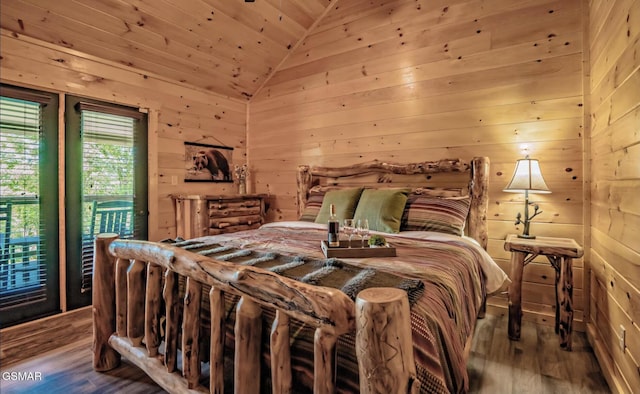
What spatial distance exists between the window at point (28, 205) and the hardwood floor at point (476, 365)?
9.4 inches

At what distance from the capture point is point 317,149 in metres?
3.66

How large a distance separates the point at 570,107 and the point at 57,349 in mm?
3949

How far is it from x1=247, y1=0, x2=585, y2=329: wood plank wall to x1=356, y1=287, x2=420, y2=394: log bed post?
2293 millimetres

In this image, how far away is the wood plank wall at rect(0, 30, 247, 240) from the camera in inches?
95.8

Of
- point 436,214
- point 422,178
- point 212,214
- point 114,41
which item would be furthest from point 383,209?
point 114,41

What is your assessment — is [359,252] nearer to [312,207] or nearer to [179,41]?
[312,207]

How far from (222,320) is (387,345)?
2.31ft

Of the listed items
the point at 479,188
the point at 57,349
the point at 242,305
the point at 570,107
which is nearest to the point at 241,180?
the point at 57,349

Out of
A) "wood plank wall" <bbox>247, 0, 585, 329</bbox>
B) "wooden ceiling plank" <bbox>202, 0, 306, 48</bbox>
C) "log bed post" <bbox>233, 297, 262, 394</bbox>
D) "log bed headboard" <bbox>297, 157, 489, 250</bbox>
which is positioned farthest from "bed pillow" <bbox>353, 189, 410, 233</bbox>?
"wooden ceiling plank" <bbox>202, 0, 306, 48</bbox>

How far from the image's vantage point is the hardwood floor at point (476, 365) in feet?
5.50

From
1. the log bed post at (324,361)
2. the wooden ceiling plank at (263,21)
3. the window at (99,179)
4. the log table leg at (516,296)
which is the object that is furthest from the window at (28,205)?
the log table leg at (516,296)

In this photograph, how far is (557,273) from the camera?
7.03 ft

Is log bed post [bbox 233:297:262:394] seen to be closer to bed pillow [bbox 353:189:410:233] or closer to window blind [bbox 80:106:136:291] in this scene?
bed pillow [bbox 353:189:410:233]

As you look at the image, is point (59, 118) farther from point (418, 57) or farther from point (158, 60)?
point (418, 57)
